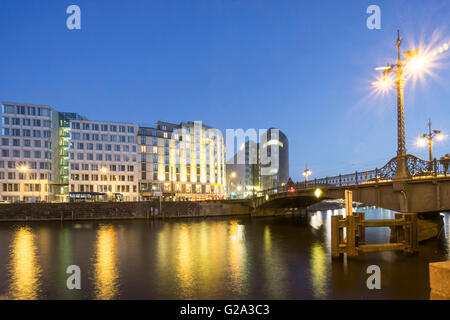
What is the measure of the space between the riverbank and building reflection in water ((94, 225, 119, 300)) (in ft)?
121

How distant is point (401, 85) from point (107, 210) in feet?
196

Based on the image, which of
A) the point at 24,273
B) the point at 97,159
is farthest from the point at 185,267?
the point at 97,159

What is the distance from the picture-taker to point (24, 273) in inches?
746

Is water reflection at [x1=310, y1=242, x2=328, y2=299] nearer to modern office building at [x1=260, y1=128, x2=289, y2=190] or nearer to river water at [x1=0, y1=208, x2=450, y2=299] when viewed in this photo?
river water at [x1=0, y1=208, x2=450, y2=299]

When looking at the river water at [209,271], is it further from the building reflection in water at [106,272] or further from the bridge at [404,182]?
the bridge at [404,182]

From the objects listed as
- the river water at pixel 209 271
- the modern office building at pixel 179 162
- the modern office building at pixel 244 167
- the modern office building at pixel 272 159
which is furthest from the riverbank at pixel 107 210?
the modern office building at pixel 272 159

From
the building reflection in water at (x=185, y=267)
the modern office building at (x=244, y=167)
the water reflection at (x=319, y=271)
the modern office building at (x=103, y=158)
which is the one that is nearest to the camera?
the water reflection at (x=319, y=271)

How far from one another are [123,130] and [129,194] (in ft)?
68.1

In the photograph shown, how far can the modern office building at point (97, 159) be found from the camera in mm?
84312

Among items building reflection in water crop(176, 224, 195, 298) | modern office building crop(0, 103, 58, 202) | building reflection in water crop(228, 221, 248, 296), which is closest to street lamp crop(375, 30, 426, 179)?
building reflection in water crop(228, 221, 248, 296)

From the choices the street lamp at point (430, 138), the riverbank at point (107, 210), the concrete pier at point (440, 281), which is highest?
the street lamp at point (430, 138)

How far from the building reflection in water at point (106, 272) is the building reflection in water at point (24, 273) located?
292 cm

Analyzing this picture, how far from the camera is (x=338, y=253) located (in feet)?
71.2
